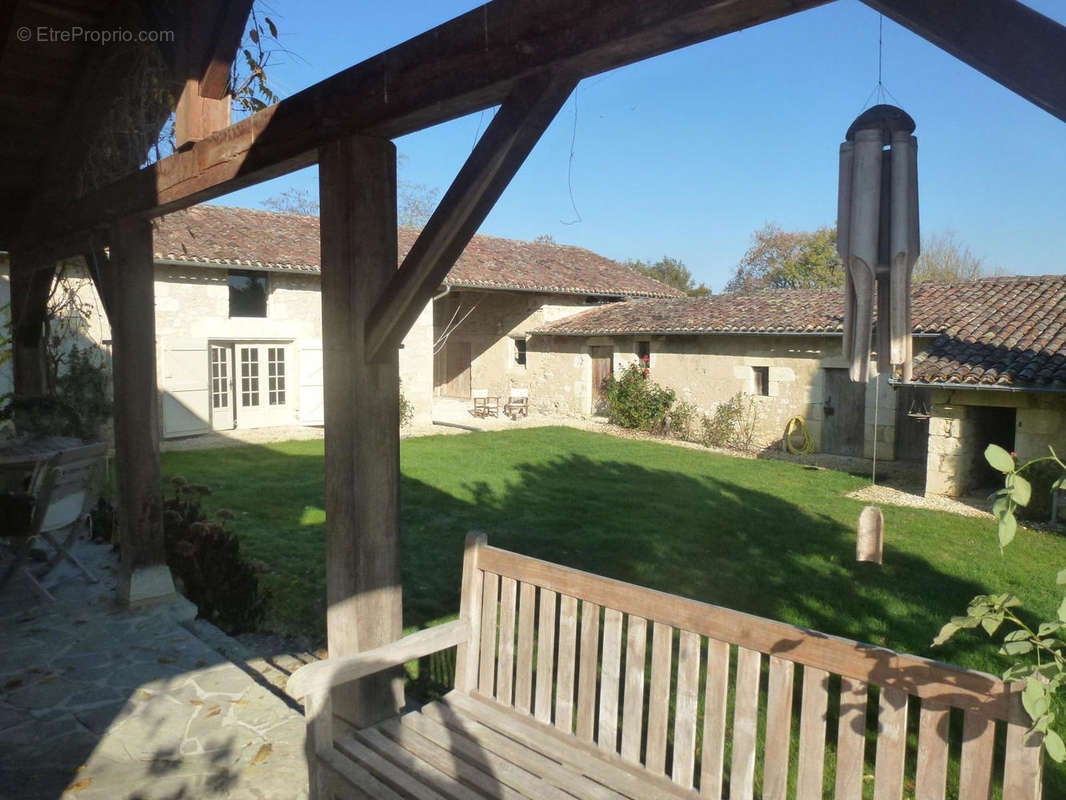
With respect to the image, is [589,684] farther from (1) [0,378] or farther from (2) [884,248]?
(1) [0,378]

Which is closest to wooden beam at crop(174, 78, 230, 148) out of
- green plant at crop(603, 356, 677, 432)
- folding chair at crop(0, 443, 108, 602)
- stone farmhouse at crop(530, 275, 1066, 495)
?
folding chair at crop(0, 443, 108, 602)

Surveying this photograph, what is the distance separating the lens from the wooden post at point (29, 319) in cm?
556

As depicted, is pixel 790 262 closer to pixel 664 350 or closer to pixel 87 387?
pixel 664 350

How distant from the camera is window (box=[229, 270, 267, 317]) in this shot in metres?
13.8

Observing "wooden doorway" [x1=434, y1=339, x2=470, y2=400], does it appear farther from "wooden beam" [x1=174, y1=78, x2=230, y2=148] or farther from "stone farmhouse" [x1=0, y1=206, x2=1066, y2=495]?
"wooden beam" [x1=174, y1=78, x2=230, y2=148]

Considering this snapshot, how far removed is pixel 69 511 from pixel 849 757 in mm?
4873

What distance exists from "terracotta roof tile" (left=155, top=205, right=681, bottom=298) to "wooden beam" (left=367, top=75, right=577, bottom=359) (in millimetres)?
7429

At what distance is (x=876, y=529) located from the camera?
3.05 metres

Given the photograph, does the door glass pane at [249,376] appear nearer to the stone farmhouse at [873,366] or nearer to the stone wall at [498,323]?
the stone wall at [498,323]

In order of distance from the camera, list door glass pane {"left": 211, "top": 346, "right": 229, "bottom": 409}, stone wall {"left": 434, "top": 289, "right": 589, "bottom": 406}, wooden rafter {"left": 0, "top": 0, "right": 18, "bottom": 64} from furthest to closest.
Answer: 1. stone wall {"left": 434, "top": 289, "right": 589, "bottom": 406}
2. door glass pane {"left": 211, "top": 346, "right": 229, "bottom": 409}
3. wooden rafter {"left": 0, "top": 0, "right": 18, "bottom": 64}

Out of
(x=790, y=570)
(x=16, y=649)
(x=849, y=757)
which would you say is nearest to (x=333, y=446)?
(x=849, y=757)

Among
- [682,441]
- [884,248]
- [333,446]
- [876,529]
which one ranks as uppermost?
[884,248]

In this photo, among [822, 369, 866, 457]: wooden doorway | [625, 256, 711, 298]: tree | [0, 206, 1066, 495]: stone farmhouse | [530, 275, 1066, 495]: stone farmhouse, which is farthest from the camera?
[625, 256, 711, 298]: tree

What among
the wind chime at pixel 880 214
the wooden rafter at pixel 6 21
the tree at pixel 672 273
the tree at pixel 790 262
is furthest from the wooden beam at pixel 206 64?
the tree at pixel 672 273
